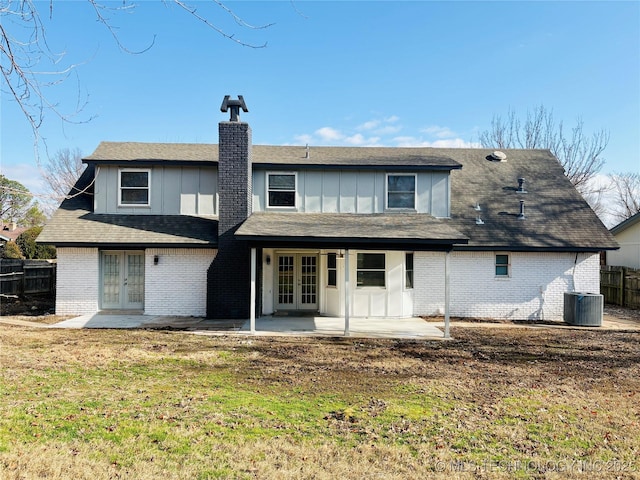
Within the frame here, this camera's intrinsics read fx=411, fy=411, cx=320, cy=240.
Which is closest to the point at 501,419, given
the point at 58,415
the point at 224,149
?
the point at 58,415

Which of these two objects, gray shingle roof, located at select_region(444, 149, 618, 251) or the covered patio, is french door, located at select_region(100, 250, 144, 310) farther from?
gray shingle roof, located at select_region(444, 149, 618, 251)

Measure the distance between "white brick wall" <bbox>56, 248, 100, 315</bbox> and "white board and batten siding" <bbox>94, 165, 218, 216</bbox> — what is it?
176 centimetres

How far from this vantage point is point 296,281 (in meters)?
14.6

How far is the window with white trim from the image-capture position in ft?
46.4

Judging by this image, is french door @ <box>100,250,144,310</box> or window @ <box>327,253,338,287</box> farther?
french door @ <box>100,250,144,310</box>

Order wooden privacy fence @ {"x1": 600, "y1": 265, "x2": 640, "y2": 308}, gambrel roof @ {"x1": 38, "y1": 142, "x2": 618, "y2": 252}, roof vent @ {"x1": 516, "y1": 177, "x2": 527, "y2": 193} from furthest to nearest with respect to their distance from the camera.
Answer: wooden privacy fence @ {"x1": 600, "y1": 265, "x2": 640, "y2": 308} < roof vent @ {"x1": 516, "y1": 177, "x2": 527, "y2": 193} < gambrel roof @ {"x1": 38, "y1": 142, "x2": 618, "y2": 252}

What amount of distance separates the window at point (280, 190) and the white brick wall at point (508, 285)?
5200 millimetres

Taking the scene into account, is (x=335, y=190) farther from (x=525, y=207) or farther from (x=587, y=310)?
(x=587, y=310)

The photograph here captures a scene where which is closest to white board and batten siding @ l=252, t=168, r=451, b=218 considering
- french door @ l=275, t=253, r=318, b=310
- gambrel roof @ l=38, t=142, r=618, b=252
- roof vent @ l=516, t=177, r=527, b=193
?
gambrel roof @ l=38, t=142, r=618, b=252

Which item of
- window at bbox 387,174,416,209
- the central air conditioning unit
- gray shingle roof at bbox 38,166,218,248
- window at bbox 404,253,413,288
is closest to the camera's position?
the central air conditioning unit

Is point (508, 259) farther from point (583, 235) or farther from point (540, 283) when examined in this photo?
point (583, 235)

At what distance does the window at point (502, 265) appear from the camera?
14.2 meters

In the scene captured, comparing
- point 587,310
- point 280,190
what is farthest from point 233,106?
point 587,310

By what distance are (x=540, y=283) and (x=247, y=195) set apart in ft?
33.9
